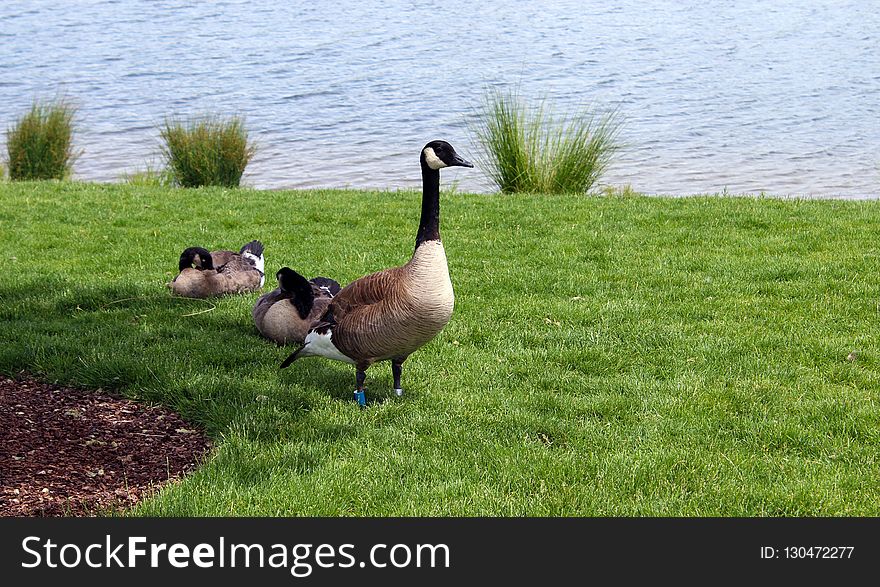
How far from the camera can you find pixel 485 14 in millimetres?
45062

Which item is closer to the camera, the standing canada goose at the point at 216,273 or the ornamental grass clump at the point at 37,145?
the standing canada goose at the point at 216,273

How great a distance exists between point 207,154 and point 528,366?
11685 millimetres

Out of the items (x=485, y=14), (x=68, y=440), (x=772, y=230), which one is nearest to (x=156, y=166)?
(x=772, y=230)

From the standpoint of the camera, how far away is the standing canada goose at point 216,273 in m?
8.96

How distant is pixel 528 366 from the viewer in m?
7.17

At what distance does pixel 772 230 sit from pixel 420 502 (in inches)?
320

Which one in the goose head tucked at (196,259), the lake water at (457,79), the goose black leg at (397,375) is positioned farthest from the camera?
the lake water at (457,79)

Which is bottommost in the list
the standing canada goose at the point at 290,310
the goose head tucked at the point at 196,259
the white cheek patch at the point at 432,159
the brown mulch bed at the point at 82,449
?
the brown mulch bed at the point at 82,449

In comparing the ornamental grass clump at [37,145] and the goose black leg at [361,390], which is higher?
the ornamental grass clump at [37,145]

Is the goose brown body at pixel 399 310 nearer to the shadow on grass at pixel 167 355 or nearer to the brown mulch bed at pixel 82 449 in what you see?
the shadow on grass at pixel 167 355

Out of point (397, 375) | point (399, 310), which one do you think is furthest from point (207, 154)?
point (399, 310)

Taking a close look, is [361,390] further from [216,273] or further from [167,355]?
[216,273]

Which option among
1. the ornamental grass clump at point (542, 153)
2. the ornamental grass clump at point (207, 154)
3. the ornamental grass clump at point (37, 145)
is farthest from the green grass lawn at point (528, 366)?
the ornamental grass clump at point (37, 145)

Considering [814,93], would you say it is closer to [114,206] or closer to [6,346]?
[114,206]
